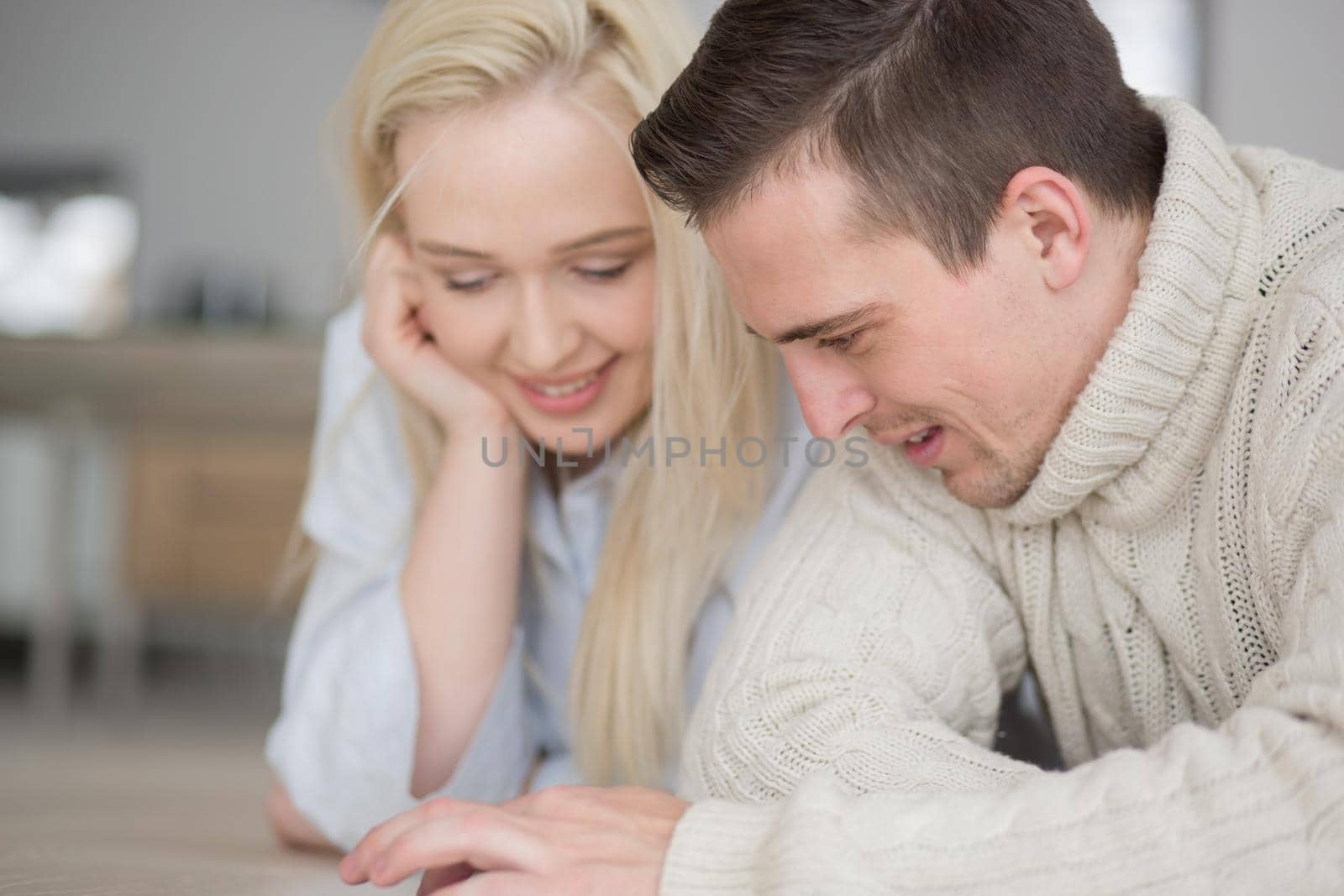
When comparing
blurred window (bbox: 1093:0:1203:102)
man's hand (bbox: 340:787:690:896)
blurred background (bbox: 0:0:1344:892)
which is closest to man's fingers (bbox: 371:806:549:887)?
man's hand (bbox: 340:787:690:896)

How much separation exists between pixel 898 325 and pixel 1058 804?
361mm

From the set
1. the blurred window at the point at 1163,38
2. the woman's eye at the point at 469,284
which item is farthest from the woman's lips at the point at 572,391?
the blurred window at the point at 1163,38

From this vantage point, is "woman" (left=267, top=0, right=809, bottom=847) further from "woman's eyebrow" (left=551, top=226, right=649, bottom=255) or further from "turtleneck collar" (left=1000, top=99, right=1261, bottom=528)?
"turtleneck collar" (left=1000, top=99, right=1261, bottom=528)

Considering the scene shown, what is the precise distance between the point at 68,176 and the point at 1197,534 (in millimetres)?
4378

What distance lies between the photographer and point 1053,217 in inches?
37.2

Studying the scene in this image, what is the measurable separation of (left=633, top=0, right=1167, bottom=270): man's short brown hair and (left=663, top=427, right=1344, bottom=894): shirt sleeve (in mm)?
297

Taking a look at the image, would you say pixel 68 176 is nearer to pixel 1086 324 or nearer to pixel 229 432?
pixel 229 432

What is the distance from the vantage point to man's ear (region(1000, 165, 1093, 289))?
93 centimetres

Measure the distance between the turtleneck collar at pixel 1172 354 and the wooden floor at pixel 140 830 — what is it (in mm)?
586

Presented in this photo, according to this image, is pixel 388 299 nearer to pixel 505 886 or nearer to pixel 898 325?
pixel 898 325

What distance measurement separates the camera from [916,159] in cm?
93

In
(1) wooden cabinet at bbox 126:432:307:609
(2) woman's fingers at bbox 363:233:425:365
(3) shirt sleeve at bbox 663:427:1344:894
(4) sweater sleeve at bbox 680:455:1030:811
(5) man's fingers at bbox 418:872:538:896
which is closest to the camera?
(3) shirt sleeve at bbox 663:427:1344:894

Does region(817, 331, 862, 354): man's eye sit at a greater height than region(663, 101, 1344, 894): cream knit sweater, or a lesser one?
greater

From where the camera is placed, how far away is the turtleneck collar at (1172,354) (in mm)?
926
